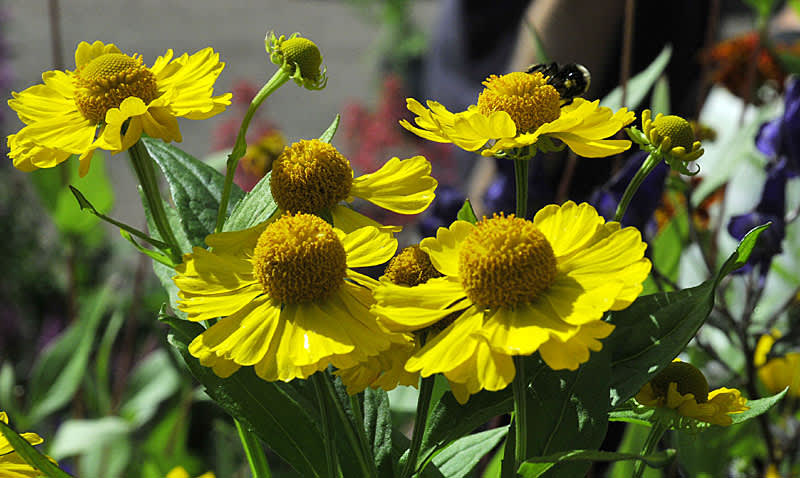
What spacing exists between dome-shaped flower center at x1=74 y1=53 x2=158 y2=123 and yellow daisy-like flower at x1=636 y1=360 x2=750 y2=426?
0.22 metres

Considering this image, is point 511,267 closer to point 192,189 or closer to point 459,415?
point 459,415

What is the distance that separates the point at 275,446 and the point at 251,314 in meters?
0.06

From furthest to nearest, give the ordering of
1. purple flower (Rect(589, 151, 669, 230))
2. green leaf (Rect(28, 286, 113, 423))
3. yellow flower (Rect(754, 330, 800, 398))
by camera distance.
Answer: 1. green leaf (Rect(28, 286, 113, 423))
2. yellow flower (Rect(754, 330, 800, 398))
3. purple flower (Rect(589, 151, 669, 230))

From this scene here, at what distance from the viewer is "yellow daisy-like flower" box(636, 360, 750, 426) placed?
28 centimetres

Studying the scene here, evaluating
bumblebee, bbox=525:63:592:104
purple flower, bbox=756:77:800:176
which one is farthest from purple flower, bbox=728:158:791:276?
bumblebee, bbox=525:63:592:104

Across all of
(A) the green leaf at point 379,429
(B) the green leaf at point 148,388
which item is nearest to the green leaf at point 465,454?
(A) the green leaf at point 379,429

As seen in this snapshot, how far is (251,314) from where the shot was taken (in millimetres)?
273

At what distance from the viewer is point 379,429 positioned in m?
0.33

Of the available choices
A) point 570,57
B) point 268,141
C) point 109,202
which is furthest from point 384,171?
point 570,57

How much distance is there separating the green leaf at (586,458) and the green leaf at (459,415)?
28mm

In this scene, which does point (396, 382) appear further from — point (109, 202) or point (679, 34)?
point (679, 34)

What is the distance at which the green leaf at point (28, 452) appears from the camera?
249mm

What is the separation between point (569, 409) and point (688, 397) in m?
0.04

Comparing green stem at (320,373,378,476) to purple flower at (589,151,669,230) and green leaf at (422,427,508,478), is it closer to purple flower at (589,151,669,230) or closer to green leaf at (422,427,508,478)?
green leaf at (422,427,508,478)
